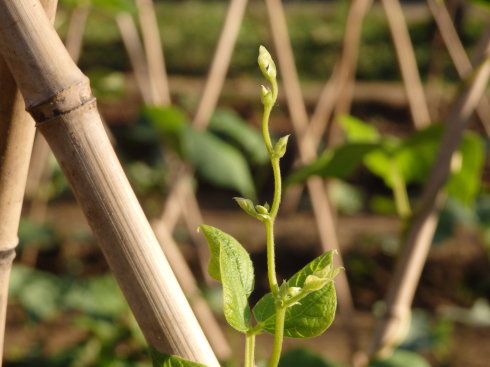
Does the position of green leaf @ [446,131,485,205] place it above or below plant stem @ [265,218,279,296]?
below

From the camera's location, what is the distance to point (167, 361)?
28 cm

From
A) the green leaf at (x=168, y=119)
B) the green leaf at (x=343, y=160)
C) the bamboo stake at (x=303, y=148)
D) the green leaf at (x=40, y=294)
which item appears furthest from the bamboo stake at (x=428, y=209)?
the green leaf at (x=40, y=294)

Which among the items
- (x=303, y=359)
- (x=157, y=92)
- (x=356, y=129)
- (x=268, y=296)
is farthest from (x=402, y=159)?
(x=268, y=296)

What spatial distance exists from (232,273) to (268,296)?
2 cm

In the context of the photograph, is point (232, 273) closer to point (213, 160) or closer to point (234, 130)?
point (213, 160)

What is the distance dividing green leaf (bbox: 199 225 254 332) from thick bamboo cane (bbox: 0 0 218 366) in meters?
0.02

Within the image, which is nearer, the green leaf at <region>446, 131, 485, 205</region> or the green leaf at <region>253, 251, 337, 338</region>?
the green leaf at <region>253, 251, 337, 338</region>

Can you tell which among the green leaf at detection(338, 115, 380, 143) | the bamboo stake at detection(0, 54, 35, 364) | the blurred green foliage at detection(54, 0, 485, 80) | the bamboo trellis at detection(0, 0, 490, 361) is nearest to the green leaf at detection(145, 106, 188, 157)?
the bamboo trellis at detection(0, 0, 490, 361)

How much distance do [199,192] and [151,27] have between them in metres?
1.80

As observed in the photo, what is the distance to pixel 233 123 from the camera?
1410 mm

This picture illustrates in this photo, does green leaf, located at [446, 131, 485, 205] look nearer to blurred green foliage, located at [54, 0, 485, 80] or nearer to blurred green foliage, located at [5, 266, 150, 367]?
blurred green foliage, located at [5, 266, 150, 367]

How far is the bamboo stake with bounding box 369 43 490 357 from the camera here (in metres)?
0.61

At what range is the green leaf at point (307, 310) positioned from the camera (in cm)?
29

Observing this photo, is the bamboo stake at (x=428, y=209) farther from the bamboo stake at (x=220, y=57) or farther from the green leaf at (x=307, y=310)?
the bamboo stake at (x=220, y=57)
